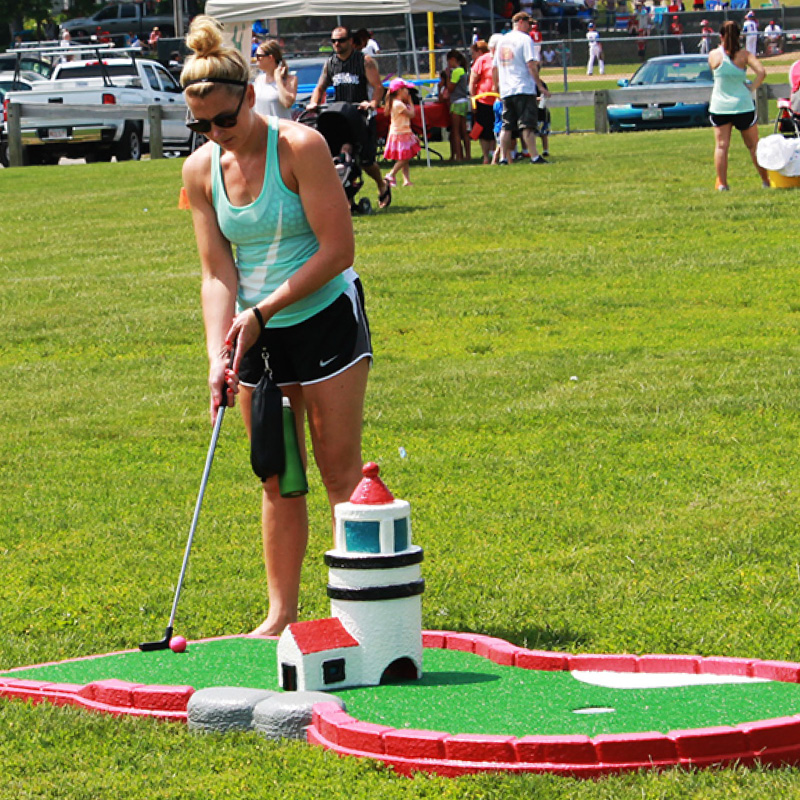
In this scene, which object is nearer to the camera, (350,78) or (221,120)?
(221,120)

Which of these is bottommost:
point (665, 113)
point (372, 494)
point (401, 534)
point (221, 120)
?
point (665, 113)

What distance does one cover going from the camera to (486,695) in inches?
172

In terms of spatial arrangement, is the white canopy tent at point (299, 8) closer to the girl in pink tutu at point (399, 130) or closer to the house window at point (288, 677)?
the girl in pink tutu at point (399, 130)

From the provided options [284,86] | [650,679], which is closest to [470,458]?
[650,679]

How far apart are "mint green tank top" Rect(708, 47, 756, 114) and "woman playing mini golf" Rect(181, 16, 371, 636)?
38.4 feet

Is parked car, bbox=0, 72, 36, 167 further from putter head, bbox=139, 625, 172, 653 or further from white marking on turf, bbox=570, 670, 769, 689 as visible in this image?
white marking on turf, bbox=570, 670, 769, 689

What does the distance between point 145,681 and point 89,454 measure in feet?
12.9

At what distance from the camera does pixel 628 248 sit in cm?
1417

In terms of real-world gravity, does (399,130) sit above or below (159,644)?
above

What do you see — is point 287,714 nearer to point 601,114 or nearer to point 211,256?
point 211,256

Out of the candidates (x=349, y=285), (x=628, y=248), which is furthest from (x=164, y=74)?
(x=349, y=285)

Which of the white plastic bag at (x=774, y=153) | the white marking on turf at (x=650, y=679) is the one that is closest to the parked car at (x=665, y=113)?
the white plastic bag at (x=774, y=153)

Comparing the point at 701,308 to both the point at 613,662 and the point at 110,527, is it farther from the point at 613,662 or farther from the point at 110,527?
the point at 613,662

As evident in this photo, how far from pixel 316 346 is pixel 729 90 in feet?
39.6
